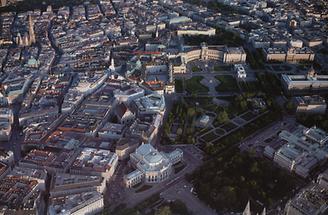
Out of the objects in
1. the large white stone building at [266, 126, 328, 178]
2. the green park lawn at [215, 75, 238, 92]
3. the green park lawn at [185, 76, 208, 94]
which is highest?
the large white stone building at [266, 126, 328, 178]

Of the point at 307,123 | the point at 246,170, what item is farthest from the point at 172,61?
the point at 246,170

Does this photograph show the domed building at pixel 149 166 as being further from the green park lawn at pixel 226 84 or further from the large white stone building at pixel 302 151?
the green park lawn at pixel 226 84

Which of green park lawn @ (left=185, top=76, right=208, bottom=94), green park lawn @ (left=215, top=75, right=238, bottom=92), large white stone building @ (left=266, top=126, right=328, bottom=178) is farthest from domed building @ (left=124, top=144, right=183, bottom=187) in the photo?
green park lawn @ (left=215, top=75, right=238, bottom=92)

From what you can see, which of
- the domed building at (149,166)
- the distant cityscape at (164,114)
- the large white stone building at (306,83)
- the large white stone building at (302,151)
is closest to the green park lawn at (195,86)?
the distant cityscape at (164,114)

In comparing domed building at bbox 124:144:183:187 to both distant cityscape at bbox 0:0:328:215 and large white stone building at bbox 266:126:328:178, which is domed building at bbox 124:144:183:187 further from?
large white stone building at bbox 266:126:328:178

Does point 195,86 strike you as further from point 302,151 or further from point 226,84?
point 302,151
